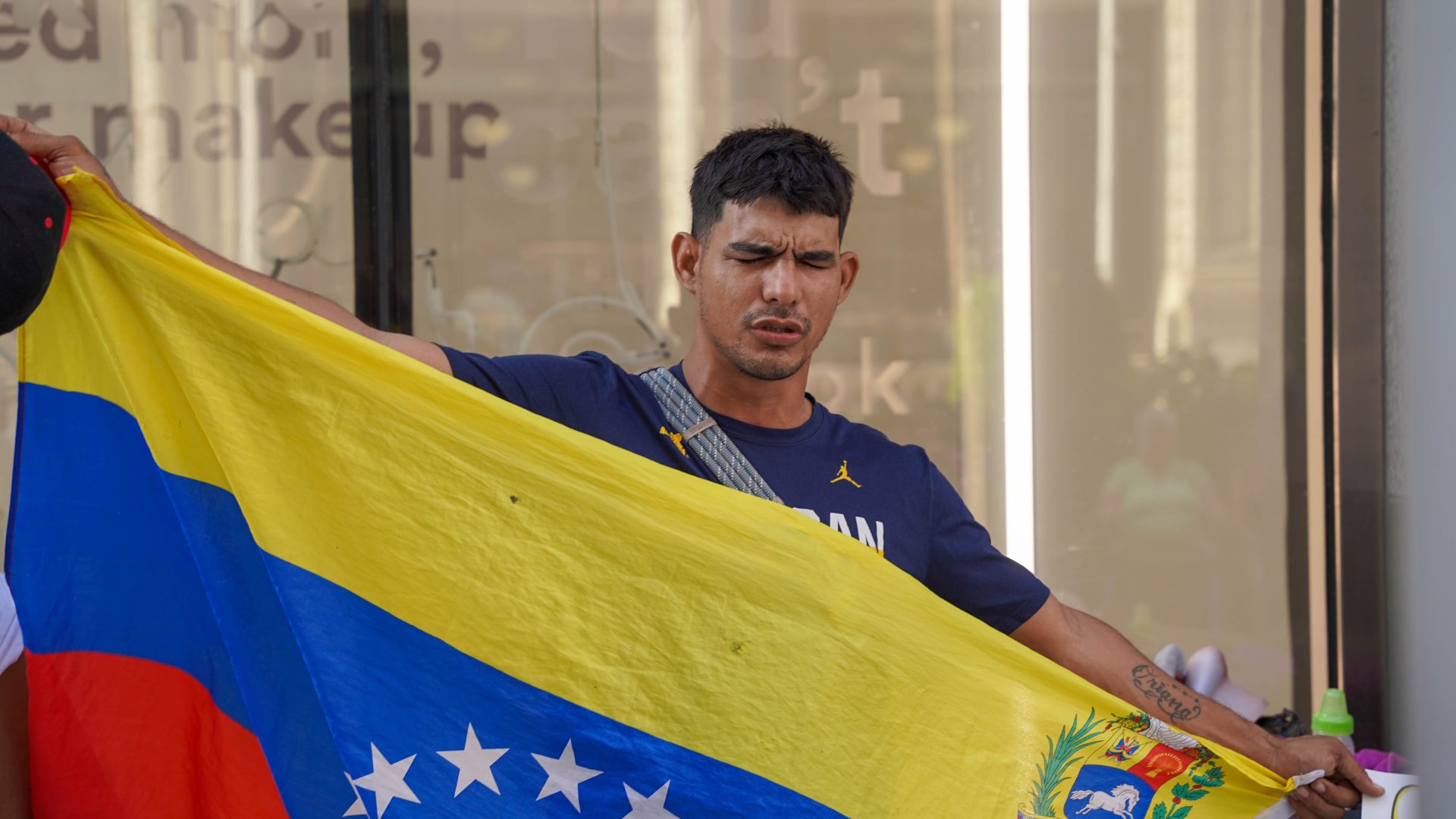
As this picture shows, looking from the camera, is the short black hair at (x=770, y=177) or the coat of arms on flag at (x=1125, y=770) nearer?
the coat of arms on flag at (x=1125, y=770)

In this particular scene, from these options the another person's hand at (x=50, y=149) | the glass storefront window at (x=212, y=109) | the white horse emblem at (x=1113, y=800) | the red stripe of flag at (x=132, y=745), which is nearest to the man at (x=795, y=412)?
the white horse emblem at (x=1113, y=800)

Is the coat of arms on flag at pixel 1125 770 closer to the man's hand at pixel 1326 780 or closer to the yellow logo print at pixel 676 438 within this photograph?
the man's hand at pixel 1326 780

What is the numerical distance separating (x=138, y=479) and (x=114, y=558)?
0.41ft

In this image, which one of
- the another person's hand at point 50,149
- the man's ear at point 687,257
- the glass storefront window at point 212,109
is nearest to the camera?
the another person's hand at point 50,149

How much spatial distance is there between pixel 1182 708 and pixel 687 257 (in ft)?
3.88

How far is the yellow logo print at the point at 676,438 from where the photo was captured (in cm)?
209

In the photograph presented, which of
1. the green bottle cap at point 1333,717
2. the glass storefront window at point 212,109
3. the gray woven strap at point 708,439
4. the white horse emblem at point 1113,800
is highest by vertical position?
the glass storefront window at point 212,109

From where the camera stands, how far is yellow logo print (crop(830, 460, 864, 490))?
6.97ft

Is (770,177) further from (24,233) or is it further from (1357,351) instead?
(1357,351)

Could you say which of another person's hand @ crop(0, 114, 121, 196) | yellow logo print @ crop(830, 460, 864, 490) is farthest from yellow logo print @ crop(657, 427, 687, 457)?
another person's hand @ crop(0, 114, 121, 196)

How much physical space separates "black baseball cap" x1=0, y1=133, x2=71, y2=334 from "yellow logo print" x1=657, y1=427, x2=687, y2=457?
3.13 ft

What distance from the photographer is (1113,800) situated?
195cm

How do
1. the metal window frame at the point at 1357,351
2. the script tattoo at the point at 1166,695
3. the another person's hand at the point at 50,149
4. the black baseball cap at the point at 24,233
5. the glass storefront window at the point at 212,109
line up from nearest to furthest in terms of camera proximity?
the black baseball cap at the point at 24,233, the another person's hand at the point at 50,149, the script tattoo at the point at 1166,695, the metal window frame at the point at 1357,351, the glass storefront window at the point at 212,109

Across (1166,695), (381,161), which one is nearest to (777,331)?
(1166,695)
